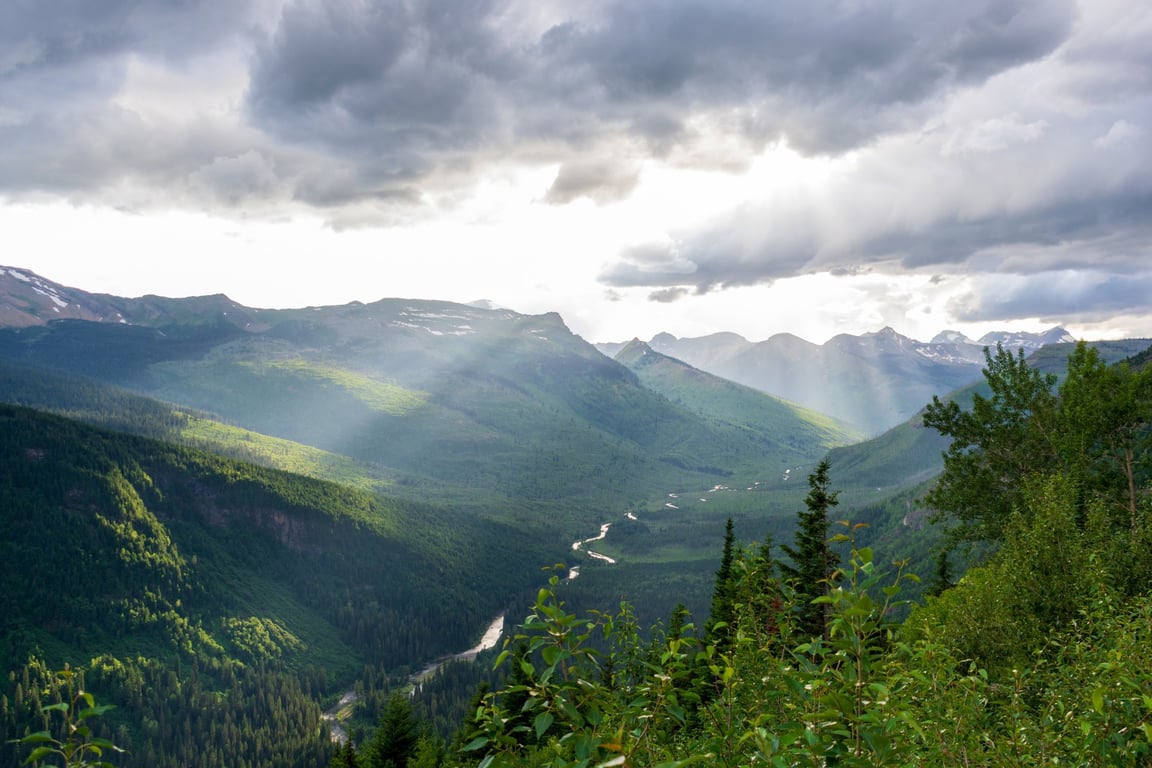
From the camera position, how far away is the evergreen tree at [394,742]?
60938 mm

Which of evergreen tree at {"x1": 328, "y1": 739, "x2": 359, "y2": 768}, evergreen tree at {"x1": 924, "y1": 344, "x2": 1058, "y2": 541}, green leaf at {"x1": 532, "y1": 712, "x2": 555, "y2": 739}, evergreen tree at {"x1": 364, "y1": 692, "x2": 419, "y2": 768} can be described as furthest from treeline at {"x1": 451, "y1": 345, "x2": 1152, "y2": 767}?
evergreen tree at {"x1": 328, "y1": 739, "x2": 359, "y2": 768}

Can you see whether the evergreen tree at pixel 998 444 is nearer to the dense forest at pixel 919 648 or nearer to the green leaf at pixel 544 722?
the dense forest at pixel 919 648

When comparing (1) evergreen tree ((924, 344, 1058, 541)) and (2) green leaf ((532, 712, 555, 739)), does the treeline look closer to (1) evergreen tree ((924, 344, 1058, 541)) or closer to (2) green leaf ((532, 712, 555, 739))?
(2) green leaf ((532, 712, 555, 739))

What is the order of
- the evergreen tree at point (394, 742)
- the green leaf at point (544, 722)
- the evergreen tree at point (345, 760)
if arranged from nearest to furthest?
the green leaf at point (544, 722)
the evergreen tree at point (345, 760)
the evergreen tree at point (394, 742)

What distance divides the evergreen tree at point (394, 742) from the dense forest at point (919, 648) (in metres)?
0.19

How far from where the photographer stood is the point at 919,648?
1123cm

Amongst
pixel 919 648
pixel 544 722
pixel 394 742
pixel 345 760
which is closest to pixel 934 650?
pixel 919 648

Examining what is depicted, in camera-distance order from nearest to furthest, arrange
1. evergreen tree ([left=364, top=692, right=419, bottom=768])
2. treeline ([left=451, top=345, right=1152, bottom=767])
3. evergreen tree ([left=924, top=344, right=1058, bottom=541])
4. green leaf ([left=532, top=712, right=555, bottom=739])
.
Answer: green leaf ([left=532, top=712, right=555, bottom=739]), treeline ([left=451, top=345, right=1152, bottom=767]), evergreen tree ([left=924, top=344, right=1058, bottom=541]), evergreen tree ([left=364, top=692, right=419, bottom=768])

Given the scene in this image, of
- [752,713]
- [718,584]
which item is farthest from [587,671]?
[718,584]

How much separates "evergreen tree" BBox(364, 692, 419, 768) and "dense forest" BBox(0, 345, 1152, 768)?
189mm

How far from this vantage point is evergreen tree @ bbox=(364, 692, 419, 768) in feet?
200

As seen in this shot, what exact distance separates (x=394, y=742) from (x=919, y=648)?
6500cm

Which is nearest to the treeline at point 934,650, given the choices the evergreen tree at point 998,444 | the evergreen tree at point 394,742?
the evergreen tree at point 998,444

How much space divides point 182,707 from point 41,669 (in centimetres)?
4514
